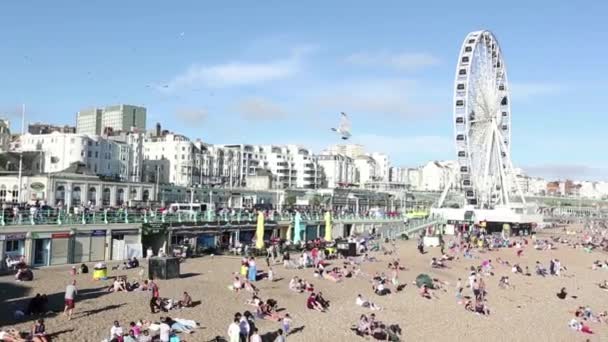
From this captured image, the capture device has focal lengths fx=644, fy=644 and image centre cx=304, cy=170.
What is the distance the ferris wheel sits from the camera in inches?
2288

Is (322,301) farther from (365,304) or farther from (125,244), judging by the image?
(125,244)

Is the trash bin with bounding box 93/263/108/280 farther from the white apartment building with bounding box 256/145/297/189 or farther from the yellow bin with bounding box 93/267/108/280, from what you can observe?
the white apartment building with bounding box 256/145/297/189

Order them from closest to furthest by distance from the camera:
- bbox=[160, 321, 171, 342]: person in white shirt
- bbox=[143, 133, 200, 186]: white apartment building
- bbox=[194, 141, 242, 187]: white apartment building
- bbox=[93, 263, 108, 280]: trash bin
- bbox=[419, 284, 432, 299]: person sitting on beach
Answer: bbox=[160, 321, 171, 342]: person in white shirt
bbox=[93, 263, 108, 280]: trash bin
bbox=[419, 284, 432, 299]: person sitting on beach
bbox=[143, 133, 200, 186]: white apartment building
bbox=[194, 141, 242, 187]: white apartment building

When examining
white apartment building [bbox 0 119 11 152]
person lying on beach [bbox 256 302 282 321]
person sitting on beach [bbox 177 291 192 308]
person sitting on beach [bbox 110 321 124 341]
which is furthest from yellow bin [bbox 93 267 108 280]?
white apartment building [bbox 0 119 11 152]

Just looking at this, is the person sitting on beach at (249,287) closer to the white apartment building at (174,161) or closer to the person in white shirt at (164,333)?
the person in white shirt at (164,333)

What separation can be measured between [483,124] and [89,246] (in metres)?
43.6

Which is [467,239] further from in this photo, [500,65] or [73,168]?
[73,168]

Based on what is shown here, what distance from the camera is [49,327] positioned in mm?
15789

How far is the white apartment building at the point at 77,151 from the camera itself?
269ft

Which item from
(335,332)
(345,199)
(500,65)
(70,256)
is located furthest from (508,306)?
(345,199)

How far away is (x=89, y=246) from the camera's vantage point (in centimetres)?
2873

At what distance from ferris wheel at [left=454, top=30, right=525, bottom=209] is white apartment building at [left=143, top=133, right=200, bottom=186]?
181 ft

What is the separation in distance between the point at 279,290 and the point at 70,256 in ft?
33.3

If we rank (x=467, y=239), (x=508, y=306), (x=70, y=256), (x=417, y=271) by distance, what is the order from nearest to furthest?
1. (x=508, y=306)
2. (x=70, y=256)
3. (x=417, y=271)
4. (x=467, y=239)
